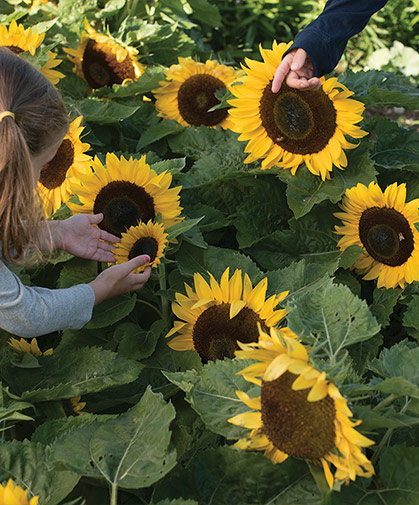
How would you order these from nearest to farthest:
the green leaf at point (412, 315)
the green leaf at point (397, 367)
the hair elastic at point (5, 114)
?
the green leaf at point (397, 367), the hair elastic at point (5, 114), the green leaf at point (412, 315)

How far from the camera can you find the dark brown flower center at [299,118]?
130 cm

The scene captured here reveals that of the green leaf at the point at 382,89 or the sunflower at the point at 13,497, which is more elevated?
the sunflower at the point at 13,497

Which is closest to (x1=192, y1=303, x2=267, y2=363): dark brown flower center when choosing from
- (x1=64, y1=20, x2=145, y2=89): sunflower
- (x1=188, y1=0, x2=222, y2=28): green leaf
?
(x1=64, y1=20, x2=145, y2=89): sunflower

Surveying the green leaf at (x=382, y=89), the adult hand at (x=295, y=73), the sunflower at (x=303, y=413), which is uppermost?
the adult hand at (x=295, y=73)

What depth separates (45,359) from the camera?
117 cm

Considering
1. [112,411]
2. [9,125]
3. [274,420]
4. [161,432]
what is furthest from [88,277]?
[274,420]

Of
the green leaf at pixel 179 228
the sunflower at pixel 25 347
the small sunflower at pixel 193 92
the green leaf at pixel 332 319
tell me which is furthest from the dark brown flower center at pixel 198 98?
the green leaf at pixel 332 319

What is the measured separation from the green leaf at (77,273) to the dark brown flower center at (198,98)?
0.60 metres

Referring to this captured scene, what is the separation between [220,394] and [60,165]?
71cm

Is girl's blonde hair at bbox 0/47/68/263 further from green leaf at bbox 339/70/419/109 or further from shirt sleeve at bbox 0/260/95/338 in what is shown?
green leaf at bbox 339/70/419/109

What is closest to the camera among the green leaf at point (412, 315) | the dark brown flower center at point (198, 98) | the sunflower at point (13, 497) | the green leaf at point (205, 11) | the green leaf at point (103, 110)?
the sunflower at point (13, 497)

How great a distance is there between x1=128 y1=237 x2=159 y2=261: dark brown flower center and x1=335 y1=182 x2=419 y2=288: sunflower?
388mm

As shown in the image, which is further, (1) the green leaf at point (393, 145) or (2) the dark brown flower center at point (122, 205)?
(1) the green leaf at point (393, 145)

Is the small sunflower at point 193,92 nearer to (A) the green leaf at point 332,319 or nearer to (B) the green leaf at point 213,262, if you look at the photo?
(B) the green leaf at point 213,262
